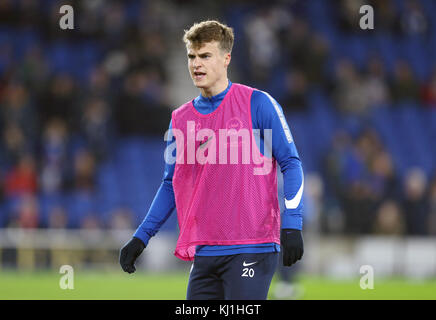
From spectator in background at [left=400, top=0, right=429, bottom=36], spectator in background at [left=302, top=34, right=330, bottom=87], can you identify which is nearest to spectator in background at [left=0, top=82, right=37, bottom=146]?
spectator in background at [left=302, top=34, right=330, bottom=87]

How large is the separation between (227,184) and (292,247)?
537 mm

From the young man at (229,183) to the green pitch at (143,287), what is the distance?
5.22 m

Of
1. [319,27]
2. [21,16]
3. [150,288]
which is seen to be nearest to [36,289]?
[150,288]

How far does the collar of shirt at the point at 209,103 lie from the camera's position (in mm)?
4820

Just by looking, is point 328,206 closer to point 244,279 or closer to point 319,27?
point 319,27

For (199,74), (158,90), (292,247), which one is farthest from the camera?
(158,90)

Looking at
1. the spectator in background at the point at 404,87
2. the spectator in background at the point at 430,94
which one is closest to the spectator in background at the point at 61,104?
the spectator in background at the point at 404,87

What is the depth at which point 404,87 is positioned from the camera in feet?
63.6

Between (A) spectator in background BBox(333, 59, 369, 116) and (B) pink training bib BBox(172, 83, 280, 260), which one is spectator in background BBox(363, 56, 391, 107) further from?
(B) pink training bib BBox(172, 83, 280, 260)

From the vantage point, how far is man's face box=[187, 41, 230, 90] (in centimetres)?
473

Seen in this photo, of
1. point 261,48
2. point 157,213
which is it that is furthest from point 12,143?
point 157,213

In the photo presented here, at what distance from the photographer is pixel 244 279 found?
4520 millimetres

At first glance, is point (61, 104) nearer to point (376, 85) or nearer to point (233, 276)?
point (376, 85)

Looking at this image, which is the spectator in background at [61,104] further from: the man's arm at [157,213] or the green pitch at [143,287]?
the man's arm at [157,213]
